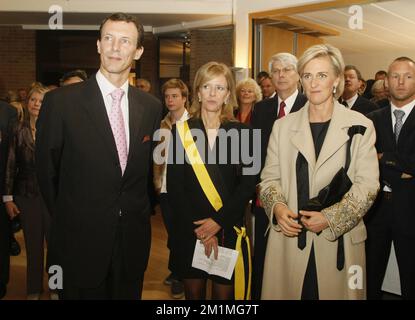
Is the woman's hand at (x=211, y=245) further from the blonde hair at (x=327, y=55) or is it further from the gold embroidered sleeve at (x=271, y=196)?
the blonde hair at (x=327, y=55)

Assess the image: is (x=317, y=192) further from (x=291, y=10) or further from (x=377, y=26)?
(x=377, y=26)

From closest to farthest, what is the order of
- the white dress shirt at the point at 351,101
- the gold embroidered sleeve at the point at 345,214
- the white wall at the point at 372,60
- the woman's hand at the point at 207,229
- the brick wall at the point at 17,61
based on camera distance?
the gold embroidered sleeve at the point at 345,214 → the woman's hand at the point at 207,229 → the white dress shirt at the point at 351,101 → the brick wall at the point at 17,61 → the white wall at the point at 372,60

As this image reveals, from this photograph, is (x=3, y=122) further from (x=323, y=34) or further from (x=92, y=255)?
(x=323, y=34)

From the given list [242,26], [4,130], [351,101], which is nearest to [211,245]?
[4,130]

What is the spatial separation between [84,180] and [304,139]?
1.04 meters

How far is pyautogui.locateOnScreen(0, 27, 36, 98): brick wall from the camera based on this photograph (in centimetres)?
1017

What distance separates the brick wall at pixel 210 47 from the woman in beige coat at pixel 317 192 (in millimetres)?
6469

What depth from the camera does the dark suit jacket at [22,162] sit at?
328cm

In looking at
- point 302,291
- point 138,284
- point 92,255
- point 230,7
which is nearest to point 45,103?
point 92,255

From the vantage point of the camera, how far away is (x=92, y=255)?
6.08 ft

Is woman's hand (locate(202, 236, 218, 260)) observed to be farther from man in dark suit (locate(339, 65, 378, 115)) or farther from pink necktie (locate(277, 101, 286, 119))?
man in dark suit (locate(339, 65, 378, 115))

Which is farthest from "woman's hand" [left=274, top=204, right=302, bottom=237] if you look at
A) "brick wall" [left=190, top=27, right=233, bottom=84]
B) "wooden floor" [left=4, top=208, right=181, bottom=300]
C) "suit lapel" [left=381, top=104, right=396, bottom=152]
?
"brick wall" [left=190, top=27, right=233, bottom=84]

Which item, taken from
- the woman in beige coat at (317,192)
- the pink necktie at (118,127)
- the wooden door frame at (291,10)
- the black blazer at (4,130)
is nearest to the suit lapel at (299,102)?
the woman in beige coat at (317,192)

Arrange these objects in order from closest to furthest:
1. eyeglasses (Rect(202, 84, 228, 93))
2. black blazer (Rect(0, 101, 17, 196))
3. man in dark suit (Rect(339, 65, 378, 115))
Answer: eyeglasses (Rect(202, 84, 228, 93))
black blazer (Rect(0, 101, 17, 196))
man in dark suit (Rect(339, 65, 378, 115))
